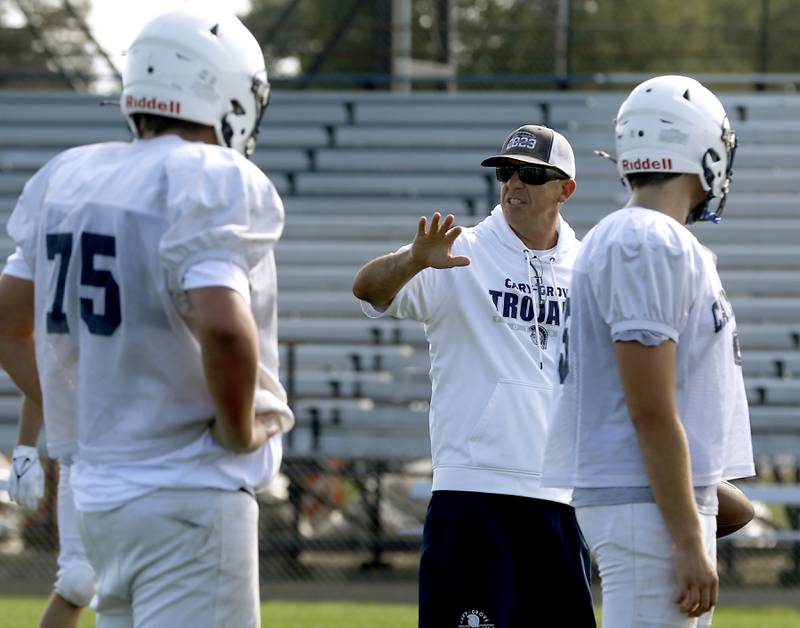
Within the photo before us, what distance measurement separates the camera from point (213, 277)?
240 cm

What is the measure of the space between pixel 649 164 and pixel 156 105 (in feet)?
3.14

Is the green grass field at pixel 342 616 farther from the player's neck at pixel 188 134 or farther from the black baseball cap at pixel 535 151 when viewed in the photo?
the player's neck at pixel 188 134

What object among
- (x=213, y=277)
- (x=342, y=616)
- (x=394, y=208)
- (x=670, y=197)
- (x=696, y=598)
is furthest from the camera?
(x=394, y=208)

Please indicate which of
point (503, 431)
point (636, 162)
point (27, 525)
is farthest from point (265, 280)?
point (27, 525)

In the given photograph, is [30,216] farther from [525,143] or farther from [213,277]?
[525,143]

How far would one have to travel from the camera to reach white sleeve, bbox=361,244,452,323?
3.76 meters

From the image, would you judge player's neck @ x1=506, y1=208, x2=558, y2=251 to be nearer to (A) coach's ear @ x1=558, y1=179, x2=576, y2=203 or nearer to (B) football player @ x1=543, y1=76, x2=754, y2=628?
(A) coach's ear @ x1=558, y1=179, x2=576, y2=203

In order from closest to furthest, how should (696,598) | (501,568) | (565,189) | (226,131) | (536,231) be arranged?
(696,598) → (226,131) → (501,568) → (536,231) → (565,189)

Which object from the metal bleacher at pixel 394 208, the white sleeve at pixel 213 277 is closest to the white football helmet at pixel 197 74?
the white sleeve at pixel 213 277

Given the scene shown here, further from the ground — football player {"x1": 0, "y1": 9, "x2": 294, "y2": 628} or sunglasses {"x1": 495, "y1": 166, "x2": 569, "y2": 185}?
sunglasses {"x1": 495, "y1": 166, "x2": 569, "y2": 185}

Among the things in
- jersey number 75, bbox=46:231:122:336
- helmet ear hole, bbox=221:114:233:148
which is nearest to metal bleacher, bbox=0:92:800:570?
helmet ear hole, bbox=221:114:233:148

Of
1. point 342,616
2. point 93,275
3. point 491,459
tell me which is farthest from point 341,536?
point 93,275

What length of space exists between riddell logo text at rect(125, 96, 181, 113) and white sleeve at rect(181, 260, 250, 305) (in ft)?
1.13

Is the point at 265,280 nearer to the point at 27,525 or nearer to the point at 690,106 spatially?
the point at 690,106
